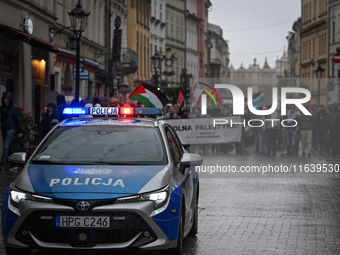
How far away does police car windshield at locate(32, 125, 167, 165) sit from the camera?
25.2 ft

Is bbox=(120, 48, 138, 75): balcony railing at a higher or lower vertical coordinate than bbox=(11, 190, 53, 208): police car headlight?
higher

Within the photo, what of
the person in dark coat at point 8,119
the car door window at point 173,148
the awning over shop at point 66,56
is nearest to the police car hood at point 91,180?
the car door window at point 173,148

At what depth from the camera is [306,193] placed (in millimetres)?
14188

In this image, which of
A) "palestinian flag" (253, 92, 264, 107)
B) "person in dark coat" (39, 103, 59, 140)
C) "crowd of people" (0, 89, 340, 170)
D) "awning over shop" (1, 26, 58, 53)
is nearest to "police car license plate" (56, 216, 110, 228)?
"crowd of people" (0, 89, 340, 170)

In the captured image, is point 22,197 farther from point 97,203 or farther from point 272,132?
point 272,132

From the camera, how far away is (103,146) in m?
7.98

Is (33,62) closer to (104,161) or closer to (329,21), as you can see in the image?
(104,161)

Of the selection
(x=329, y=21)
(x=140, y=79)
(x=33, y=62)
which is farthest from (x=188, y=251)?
(x=329, y=21)

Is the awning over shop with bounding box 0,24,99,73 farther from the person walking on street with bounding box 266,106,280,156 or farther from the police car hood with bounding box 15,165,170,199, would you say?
the police car hood with bounding box 15,165,170,199

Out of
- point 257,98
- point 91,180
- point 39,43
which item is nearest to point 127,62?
point 39,43

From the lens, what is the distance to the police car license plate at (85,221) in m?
6.65

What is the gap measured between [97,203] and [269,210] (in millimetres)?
5461

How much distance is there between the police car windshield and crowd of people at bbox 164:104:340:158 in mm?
9713

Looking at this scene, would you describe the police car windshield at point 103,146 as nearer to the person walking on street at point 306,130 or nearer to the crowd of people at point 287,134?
the crowd of people at point 287,134
